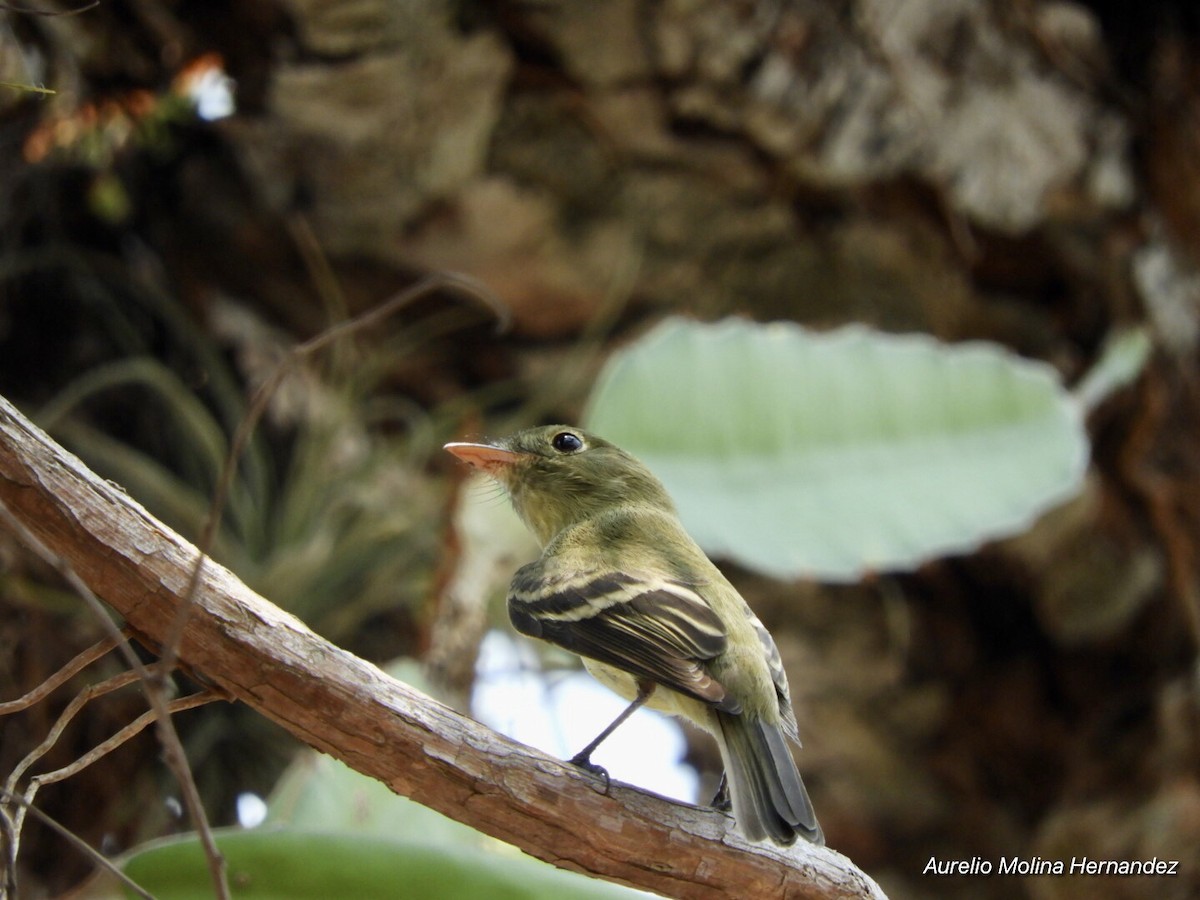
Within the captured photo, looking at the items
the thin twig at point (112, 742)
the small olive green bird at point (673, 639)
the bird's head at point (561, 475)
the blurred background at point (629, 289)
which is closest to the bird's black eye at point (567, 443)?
the bird's head at point (561, 475)

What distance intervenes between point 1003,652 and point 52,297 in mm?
2679

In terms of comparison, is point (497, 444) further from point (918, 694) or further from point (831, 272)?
point (918, 694)

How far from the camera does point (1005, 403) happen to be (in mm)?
2494

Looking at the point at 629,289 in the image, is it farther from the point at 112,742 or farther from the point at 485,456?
the point at 112,742

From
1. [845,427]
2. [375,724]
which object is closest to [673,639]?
[375,724]

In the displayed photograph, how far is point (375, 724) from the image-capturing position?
50.4 inches

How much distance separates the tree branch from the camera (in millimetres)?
1207

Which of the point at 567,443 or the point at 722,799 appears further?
the point at 567,443

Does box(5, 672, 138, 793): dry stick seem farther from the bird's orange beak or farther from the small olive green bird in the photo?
the bird's orange beak

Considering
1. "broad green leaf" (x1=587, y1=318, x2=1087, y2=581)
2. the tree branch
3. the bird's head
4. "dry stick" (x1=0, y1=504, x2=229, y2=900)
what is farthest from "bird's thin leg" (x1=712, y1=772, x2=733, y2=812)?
"dry stick" (x1=0, y1=504, x2=229, y2=900)

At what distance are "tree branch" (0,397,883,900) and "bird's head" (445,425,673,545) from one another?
0.77 metres

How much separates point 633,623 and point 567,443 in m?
0.66

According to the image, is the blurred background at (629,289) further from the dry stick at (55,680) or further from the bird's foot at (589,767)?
the dry stick at (55,680)

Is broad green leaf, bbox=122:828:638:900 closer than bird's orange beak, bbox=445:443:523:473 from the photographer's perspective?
Yes
